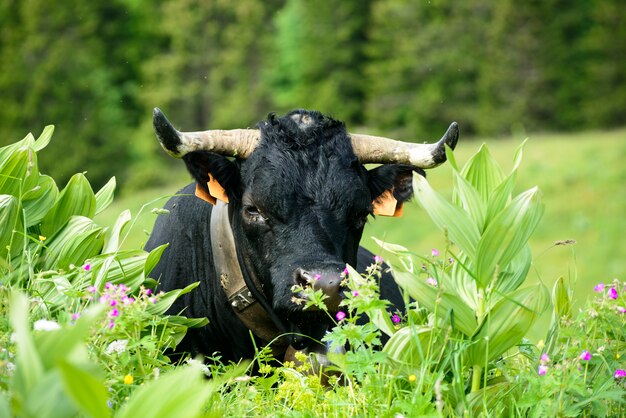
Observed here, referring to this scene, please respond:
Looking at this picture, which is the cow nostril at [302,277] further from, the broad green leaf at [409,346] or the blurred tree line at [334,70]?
the blurred tree line at [334,70]

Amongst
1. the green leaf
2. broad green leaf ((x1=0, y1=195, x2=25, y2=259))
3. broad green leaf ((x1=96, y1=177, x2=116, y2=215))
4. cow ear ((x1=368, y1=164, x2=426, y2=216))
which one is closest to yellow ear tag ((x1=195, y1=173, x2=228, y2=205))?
broad green leaf ((x1=96, y1=177, x2=116, y2=215))

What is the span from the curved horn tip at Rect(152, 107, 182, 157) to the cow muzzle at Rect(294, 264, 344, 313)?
1.14 m

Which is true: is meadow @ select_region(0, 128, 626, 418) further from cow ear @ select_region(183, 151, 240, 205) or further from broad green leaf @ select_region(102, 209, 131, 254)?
cow ear @ select_region(183, 151, 240, 205)

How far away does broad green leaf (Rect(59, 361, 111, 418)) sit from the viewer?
2.19m

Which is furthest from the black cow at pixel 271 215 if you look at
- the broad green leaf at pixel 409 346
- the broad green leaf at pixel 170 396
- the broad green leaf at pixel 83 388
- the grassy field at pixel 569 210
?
the grassy field at pixel 569 210

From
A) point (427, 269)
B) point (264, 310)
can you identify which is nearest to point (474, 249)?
point (427, 269)

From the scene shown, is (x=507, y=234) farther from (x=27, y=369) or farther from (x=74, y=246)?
(x=74, y=246)

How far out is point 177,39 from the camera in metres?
50.3

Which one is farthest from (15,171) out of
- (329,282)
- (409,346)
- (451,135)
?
(451,135)

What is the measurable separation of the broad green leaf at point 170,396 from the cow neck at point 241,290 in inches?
110

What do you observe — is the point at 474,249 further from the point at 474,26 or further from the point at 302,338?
the point at 474,26

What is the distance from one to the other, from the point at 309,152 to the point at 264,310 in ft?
3.11

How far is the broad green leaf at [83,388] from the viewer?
2191mm

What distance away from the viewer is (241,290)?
18.0ft
